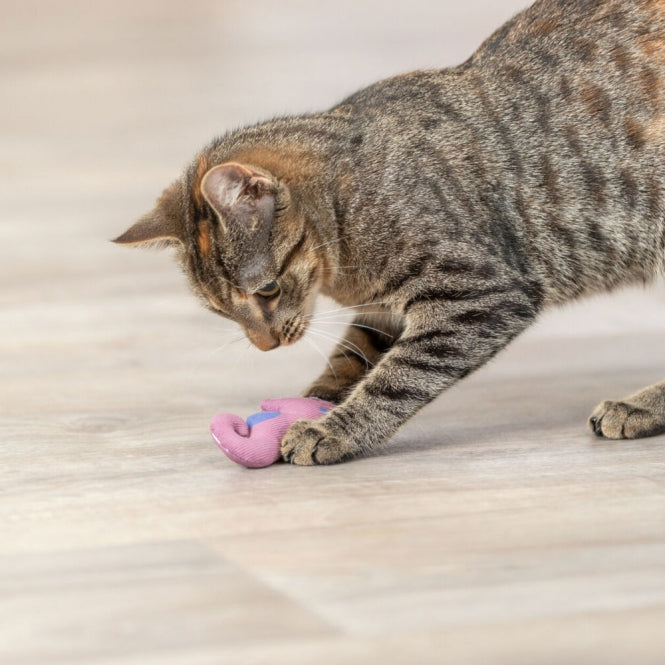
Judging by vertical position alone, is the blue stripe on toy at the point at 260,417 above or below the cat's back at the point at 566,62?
below

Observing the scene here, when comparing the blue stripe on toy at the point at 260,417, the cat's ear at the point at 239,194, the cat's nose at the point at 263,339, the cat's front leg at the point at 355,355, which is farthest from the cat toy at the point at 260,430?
the cat's ear at the point at 239,194

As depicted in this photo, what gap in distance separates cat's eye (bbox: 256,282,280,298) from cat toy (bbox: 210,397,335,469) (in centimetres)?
26

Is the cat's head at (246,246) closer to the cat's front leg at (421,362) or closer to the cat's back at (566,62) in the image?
the cat's front leg at (421,362)

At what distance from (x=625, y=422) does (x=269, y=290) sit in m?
0.86

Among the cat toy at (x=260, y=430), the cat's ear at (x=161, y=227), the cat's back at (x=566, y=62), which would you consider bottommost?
the cat toy at (x=260, y=430)

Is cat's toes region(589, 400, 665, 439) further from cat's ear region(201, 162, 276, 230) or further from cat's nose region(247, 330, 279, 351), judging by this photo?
cat's ear region(201, 162, 276, 230)

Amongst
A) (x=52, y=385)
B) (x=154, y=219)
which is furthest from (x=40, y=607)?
(x=52, y=385)

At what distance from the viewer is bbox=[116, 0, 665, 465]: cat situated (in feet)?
7.95

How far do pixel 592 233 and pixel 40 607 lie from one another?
159 cm

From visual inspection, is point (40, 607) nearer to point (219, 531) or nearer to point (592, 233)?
point (219, 531)

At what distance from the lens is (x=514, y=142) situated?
8.66 ft

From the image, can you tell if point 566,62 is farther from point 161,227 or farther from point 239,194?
point 161,227

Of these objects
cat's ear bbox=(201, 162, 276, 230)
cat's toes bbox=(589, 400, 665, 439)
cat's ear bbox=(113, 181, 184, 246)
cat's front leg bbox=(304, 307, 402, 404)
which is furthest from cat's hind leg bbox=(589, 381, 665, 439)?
cat's ear bbox=(113, 181, 184, 246)

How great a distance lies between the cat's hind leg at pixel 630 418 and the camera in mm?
2535
